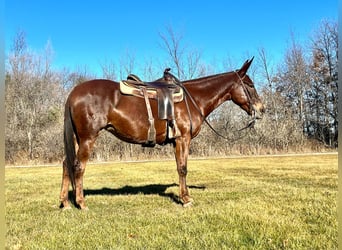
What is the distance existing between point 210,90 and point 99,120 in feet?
7.38

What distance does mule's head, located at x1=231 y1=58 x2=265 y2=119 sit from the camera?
621 cm

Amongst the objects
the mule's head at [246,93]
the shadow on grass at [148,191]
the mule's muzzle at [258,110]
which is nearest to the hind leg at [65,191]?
the shadow on grass at [148,191]

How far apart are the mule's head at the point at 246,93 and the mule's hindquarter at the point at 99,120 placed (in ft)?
4.77

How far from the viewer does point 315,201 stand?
527cm

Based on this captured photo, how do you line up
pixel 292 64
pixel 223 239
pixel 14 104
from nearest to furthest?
pixel 223 239 < pixel 14 104 < pixel 292 64

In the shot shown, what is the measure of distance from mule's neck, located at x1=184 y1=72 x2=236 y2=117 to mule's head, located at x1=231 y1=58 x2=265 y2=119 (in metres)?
0.12

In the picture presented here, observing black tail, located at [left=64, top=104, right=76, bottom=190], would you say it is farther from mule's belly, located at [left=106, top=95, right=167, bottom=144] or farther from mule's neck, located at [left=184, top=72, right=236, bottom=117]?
mule's neck, located at [left=184, top=72, right=236, bottom=117]

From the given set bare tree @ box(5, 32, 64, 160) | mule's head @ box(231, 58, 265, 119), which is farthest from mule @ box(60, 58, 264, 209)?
bare tree @ box(5, 32, 64, 160)

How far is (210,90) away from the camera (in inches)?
243

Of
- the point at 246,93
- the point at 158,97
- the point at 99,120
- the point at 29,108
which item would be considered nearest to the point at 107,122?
the point at 99,120

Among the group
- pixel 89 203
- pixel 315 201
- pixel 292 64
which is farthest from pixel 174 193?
pixel 292 64

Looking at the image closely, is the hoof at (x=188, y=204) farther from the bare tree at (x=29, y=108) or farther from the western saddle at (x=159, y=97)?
the bare tree at (x=29, y=108)

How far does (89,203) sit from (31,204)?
1.09m

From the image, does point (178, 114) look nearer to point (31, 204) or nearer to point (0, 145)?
point (31, 204)
